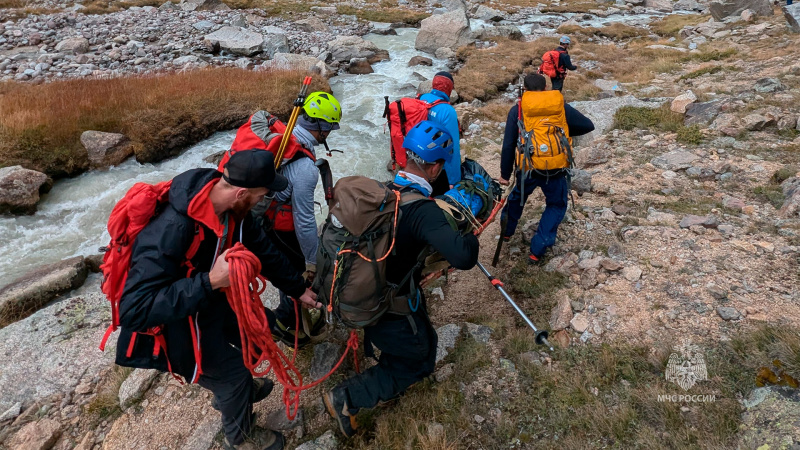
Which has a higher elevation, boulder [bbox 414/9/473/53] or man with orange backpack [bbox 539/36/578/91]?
man with orange backpack [bbox 539/36/578/91]

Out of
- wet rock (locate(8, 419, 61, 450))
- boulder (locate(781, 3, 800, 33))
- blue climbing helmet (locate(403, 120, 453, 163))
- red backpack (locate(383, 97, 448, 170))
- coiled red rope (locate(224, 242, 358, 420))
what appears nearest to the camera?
coiled red rope (locate(224, 242, 358, 420))

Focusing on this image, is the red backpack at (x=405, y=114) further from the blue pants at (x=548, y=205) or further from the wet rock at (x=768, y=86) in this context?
the wet rock at (x=768, y=86)

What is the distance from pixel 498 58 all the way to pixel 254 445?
19609 millimetres

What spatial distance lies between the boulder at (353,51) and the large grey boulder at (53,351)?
16.9 m

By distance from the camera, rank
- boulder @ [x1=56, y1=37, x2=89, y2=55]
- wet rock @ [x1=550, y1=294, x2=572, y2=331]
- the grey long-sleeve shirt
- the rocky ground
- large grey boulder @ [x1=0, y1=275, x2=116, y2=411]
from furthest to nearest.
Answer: boulder @ [x1=56, y1=37, x2=89, y2=55], wet rock @ [x1=550, y1=294, x2=572, y2=331], large grey boulder @ [x1=0, y1=275, x2=116, y2=411], the grey long-sleeve shirt, the rocky ground

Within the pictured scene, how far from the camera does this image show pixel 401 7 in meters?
36.3

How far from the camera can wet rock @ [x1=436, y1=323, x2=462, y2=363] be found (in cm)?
412

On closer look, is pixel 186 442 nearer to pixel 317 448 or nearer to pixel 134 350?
pixel 317 448

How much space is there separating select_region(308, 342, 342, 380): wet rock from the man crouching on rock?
915 mm

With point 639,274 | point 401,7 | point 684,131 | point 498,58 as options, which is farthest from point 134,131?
point 401,7

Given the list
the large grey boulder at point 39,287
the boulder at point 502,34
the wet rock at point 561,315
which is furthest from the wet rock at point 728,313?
the boulder at point 502,34

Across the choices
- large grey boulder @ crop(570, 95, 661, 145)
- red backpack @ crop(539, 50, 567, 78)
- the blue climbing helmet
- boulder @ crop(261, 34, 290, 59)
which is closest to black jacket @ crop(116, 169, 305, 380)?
the blue climbing helmet

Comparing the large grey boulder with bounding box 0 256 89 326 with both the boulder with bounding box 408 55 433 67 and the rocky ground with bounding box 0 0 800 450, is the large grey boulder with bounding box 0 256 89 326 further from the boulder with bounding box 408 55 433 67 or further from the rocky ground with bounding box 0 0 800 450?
the boulder with bounding box 408 55 433 67

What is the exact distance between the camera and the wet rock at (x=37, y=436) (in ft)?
11.6
